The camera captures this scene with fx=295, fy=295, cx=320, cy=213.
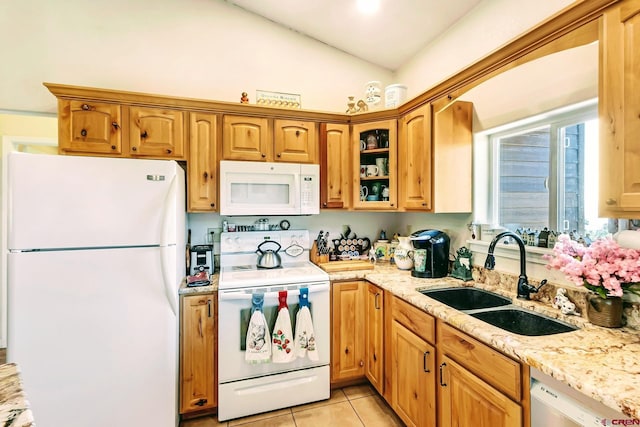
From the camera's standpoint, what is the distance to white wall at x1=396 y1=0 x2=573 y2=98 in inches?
66.3

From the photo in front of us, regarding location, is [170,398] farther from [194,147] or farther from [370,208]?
[370,208]

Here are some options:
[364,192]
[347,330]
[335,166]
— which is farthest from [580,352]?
[335,166]

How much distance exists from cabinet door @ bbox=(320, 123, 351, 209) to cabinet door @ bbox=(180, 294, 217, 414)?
1.22 m

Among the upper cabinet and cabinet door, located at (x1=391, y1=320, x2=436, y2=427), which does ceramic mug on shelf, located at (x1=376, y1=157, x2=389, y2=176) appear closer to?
the upper cabinet

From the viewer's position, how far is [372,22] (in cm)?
239

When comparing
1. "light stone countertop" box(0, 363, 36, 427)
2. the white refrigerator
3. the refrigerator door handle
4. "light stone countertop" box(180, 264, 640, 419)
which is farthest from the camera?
the refrigerator door handle

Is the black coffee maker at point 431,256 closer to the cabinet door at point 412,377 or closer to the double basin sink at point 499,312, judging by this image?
the double basin sink at point 499,312

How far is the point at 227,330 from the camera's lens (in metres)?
1.96

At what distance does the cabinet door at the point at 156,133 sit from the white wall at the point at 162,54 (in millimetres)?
460

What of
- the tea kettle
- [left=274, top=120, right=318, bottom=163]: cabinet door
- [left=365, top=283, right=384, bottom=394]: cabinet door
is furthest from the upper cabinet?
[left=365, top=283, right=384, bottom=394]: cabinet door

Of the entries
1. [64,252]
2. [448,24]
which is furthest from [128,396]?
[448,24]

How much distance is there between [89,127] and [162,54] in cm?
91

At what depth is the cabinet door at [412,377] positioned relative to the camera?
1.58 m

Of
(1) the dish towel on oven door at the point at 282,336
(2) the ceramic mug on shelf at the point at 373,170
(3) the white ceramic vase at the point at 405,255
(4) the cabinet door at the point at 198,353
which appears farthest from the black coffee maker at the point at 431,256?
(4) the cabinet door at the point at 198,353
